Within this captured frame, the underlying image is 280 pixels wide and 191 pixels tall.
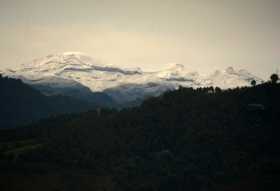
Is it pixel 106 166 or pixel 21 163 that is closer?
pixel 21 163

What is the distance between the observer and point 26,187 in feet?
527

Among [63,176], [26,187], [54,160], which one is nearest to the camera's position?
[26,187]

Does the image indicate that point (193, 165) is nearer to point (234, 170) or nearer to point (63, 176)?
point (234, 170)

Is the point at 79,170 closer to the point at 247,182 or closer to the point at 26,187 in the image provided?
the point at 26,187

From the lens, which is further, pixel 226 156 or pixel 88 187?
pixel 226 156

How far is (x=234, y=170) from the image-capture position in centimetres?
18475

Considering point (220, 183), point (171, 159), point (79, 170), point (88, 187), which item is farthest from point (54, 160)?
point (220, 183)

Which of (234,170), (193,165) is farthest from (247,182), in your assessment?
(193,165)

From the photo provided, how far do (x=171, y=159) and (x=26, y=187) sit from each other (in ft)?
201

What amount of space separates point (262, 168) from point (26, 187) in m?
83.5

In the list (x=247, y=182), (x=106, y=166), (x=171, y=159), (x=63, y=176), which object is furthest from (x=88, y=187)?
(x=247, y=182)

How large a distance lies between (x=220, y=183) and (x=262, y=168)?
17.0 meters

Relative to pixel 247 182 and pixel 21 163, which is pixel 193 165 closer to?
pixel 247 182

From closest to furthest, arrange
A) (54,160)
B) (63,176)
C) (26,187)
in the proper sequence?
(26,187) → (63,176) → (54,160)
